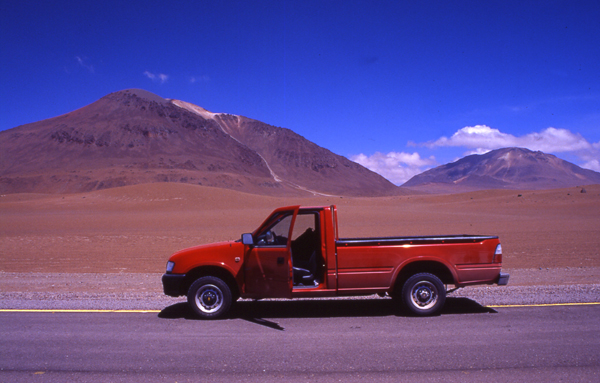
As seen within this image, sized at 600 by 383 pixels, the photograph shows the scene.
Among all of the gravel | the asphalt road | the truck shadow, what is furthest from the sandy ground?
the asphalt road

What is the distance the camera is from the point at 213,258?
23.8 ft

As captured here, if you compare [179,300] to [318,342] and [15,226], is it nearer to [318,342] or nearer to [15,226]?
[318,342]

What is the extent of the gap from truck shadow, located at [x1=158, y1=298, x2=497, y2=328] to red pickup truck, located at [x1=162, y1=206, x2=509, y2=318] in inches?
19.7

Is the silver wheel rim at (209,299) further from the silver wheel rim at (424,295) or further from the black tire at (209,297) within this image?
the silver wheel rim at (424,295)

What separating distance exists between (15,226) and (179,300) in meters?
25.9

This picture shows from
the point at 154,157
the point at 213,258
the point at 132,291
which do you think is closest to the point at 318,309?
the point at 213,258

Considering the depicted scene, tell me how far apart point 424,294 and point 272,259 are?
8.48ft

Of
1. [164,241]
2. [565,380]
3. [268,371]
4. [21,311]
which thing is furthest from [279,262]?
[164,241]

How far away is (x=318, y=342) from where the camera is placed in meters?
6.05

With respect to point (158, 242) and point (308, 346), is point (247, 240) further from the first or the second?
point (158, 242)

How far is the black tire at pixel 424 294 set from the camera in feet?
23.6

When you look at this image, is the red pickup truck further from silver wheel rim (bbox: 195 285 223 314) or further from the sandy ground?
the sandy ground

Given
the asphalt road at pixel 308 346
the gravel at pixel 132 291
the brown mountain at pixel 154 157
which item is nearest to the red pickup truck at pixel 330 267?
the asphalt road at pixel 308 346

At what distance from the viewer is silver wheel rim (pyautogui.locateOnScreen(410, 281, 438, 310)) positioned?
7.25 m
